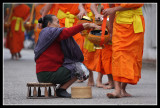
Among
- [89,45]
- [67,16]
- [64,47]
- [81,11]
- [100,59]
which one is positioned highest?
[81,11]

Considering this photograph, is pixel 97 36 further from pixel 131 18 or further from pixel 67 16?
pixel 67 16

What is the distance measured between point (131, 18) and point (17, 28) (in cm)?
1074

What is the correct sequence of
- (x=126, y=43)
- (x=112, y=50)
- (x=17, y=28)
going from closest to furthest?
(x=126, y=43), (x=112, y=50), (x=17, y=28)

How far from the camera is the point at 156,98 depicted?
5719 mm

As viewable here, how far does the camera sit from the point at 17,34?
16672 mm

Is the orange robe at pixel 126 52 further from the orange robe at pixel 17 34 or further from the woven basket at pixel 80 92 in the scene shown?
the orange robe at pixel 17 34

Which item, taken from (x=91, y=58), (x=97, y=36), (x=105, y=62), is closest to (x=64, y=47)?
(x=97, y=36)

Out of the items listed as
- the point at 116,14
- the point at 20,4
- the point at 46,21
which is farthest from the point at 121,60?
the point at 20,4

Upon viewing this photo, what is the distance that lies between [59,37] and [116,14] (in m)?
0.92

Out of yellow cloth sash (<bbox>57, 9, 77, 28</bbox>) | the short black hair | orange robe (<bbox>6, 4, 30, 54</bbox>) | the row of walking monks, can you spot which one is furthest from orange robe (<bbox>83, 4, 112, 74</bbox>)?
orange robe (<bbox>6, 4, 30, 54</bbox>)

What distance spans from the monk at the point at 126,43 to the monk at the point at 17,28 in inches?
406

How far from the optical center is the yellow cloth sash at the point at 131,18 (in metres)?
5.91

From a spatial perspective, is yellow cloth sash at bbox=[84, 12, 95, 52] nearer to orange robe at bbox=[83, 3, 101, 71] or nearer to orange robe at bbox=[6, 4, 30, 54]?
orange robe at bbox=[83, 3, 101, 71]

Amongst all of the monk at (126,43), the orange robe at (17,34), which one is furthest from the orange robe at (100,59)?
the orange robe at (17,34)
